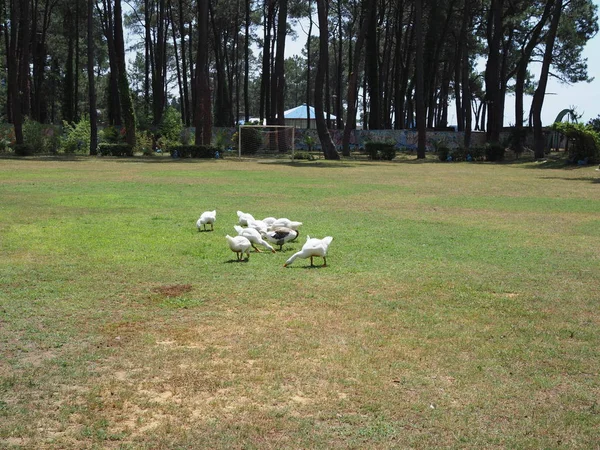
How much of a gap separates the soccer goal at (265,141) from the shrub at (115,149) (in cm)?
729

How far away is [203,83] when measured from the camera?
36.0 m

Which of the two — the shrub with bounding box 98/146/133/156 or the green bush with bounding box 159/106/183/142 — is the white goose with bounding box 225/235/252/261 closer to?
the shrub with bounding box 98/146/133/156

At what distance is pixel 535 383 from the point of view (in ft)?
14.5

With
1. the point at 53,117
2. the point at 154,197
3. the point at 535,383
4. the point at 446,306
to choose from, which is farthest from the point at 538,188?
the point at 53,117

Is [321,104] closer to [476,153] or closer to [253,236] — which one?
[476,153]

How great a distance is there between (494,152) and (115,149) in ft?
65.4

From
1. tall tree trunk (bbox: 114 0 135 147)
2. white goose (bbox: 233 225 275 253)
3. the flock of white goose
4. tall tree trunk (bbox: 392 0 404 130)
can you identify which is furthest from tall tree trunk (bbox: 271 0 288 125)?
white goose (bbox: 233 225 275 253)

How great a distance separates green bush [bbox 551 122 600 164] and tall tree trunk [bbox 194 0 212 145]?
1722 cm

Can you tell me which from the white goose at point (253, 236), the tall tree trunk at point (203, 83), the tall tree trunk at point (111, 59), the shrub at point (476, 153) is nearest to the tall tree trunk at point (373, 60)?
the shrub at point (476, 153)

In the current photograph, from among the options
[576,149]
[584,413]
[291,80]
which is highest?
[291,80]

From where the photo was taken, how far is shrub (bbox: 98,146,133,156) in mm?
35531

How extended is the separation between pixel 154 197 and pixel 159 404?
11.9m

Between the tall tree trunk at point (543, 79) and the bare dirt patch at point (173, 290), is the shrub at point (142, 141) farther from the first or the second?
the bare dirt patch at point (173, 290)

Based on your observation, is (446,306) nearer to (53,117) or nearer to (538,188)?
(538,188)
